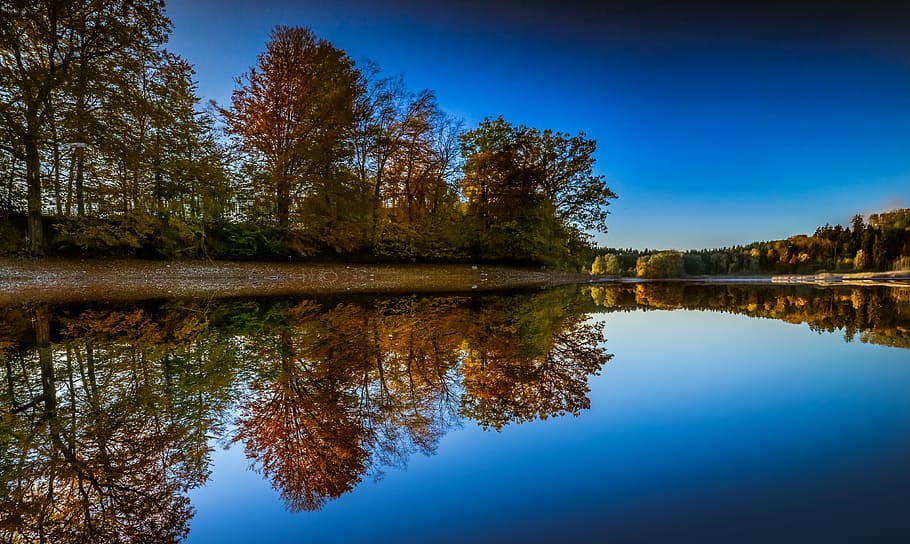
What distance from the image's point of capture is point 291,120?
2153 centimetres

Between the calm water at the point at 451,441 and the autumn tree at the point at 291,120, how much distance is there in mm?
17497

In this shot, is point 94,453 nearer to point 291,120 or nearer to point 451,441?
point 451,441

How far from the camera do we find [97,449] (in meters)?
2.51

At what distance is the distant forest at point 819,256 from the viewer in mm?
39406

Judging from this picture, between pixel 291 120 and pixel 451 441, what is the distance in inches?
894

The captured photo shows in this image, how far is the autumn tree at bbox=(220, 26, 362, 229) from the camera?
21.1 metres

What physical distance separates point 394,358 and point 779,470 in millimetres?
3418

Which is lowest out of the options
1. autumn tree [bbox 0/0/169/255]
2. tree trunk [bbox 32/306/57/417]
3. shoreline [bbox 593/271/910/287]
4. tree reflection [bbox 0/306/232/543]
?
tree reflection [bbox 0/306/232/543]

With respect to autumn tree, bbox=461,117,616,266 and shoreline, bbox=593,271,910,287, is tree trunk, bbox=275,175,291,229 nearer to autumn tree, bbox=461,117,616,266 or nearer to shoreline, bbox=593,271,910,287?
autumn tree, bbox=461,117,616,266

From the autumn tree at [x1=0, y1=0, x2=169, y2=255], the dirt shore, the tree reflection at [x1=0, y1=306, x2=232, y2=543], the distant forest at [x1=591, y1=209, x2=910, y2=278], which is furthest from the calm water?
the distant forest at [x1=591, y1=209, x2=910, y2=278]

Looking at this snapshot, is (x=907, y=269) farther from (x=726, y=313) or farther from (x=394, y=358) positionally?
(x=394, y=358)

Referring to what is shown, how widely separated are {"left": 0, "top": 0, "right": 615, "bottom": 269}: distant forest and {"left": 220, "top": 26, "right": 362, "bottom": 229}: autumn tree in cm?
7

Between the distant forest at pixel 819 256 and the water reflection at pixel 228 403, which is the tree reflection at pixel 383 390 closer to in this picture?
the water reflection at pixel 228 403

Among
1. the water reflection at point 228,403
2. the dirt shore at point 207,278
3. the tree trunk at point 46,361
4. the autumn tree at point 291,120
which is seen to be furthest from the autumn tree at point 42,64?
the water reflection at point 228,403
